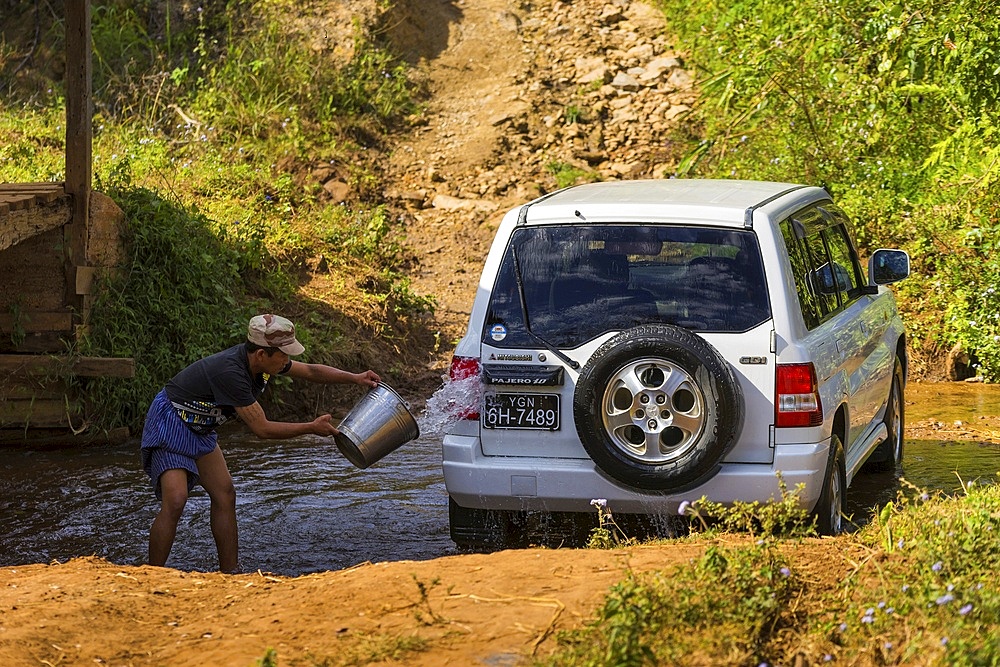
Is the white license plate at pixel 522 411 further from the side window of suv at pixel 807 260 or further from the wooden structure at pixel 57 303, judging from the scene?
the wooden structure at pixel 57 303

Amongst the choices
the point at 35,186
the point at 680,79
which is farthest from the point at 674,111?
the point at 35,186

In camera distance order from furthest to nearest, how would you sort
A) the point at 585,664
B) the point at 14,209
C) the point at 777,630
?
the point at 14,209
the point at 777,630
the point at 585,664

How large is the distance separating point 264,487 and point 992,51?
7179 millimetres

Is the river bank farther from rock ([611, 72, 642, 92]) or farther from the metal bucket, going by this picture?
rock ([611, 72, 642, 92])

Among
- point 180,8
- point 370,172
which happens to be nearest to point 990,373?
point 370,172

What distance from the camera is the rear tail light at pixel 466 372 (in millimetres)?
5844

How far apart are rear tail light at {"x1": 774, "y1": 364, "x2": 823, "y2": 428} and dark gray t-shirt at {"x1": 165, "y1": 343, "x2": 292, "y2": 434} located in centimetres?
260

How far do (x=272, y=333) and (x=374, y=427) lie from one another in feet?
2.27

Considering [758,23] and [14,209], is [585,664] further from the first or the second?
[758,23]

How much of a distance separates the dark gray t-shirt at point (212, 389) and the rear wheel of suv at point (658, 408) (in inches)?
71.4

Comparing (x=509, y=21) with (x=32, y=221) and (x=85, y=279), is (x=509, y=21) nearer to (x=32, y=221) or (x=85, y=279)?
(x=85, y=279)

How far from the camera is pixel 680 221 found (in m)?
5.86

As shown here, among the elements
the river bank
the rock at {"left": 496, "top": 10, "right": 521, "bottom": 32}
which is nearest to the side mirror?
the river bank

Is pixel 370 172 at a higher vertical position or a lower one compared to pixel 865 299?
higher
